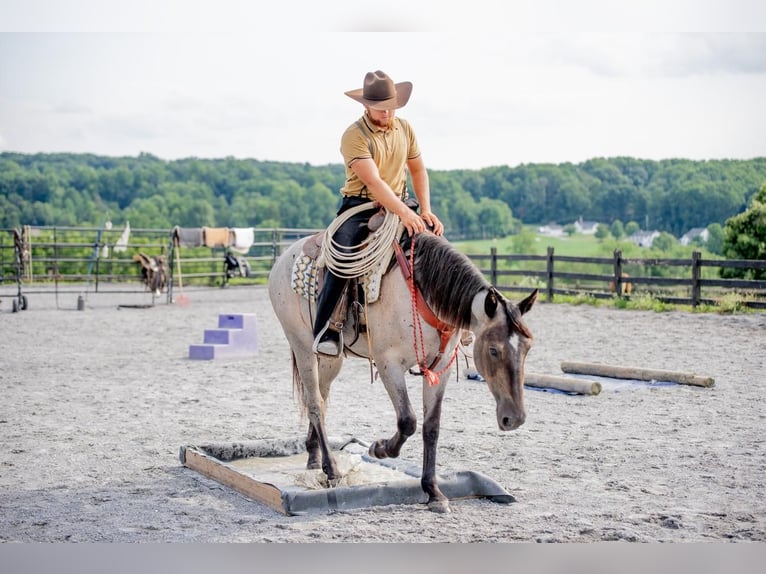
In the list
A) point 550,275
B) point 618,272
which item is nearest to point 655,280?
point 618,272

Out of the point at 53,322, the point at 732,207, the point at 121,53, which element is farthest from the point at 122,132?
the point at 732,207

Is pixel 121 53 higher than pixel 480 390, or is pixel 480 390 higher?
pixel 121 53

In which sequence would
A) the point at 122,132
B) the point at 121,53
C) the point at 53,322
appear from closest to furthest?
the point at 121,53
the point at 53,322
the point at 122,132

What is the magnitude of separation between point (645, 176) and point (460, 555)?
12.0 meters

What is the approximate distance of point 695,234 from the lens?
46.8ft

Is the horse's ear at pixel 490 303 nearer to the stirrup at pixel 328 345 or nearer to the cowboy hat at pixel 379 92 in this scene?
the stirrup at pixel 328 345

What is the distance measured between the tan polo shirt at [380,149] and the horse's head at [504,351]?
3.02ft

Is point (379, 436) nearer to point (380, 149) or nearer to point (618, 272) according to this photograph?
point (380, 149)

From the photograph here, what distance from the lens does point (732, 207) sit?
39.8 ft

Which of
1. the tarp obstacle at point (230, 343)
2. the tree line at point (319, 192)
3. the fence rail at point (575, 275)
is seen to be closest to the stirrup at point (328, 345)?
the tarp obstacle at point (230, 343)

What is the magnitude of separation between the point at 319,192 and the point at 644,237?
51.8ft

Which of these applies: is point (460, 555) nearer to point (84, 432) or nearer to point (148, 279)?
point (84, 432)

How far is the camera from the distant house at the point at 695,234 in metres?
13.9

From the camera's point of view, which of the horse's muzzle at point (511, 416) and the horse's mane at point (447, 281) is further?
the horse's mane at point (447, 281)
